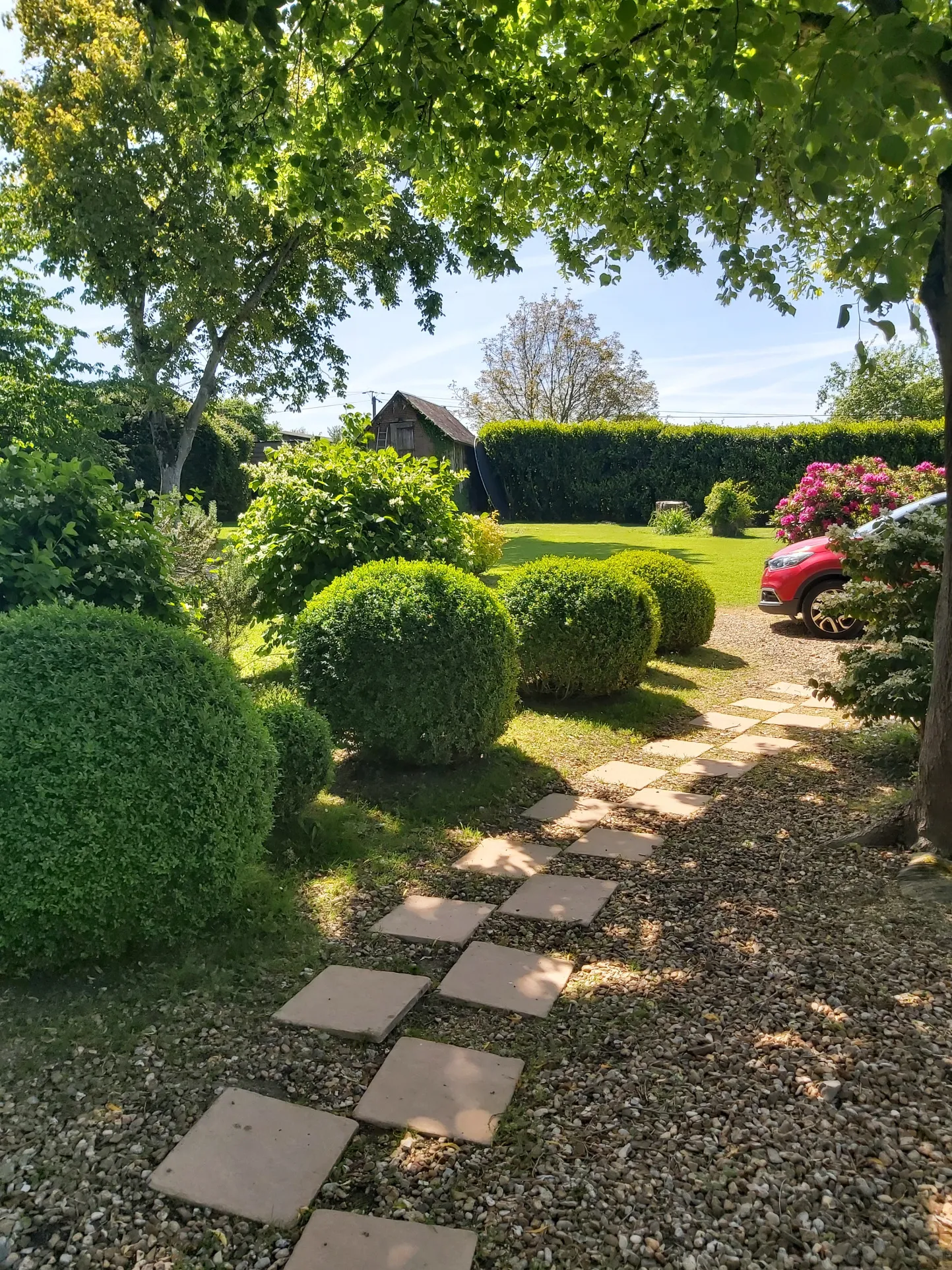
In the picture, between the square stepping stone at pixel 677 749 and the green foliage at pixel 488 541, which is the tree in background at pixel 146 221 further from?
the square stepping stone at pixel 677 749

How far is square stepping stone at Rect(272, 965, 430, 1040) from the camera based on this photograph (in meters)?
2.54

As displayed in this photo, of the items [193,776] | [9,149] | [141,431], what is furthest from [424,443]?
[193,776]

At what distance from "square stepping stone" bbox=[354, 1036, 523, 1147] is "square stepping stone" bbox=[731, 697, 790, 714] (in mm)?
5045

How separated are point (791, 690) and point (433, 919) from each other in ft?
17.1

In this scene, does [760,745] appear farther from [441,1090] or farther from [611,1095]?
[441,1090]

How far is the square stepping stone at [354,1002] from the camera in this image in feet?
8.32

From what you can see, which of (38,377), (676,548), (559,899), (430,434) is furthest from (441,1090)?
(430,434)

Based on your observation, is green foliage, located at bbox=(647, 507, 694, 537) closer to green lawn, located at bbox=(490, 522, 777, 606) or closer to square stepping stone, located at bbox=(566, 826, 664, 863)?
green lawn, located at bbox=(490, 522, 777, 606)

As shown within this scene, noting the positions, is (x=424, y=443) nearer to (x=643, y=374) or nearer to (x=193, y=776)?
(x=643, y=374)

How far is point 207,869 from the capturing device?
9.21 ft

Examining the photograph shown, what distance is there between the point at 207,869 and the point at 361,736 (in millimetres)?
1932

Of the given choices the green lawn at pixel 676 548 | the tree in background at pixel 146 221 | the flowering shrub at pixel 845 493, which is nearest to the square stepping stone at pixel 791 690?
the green lawn at pixel 676 548

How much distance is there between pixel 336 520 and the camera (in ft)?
20.9

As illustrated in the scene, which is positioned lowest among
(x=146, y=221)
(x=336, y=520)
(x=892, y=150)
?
(x=336, y=520)
